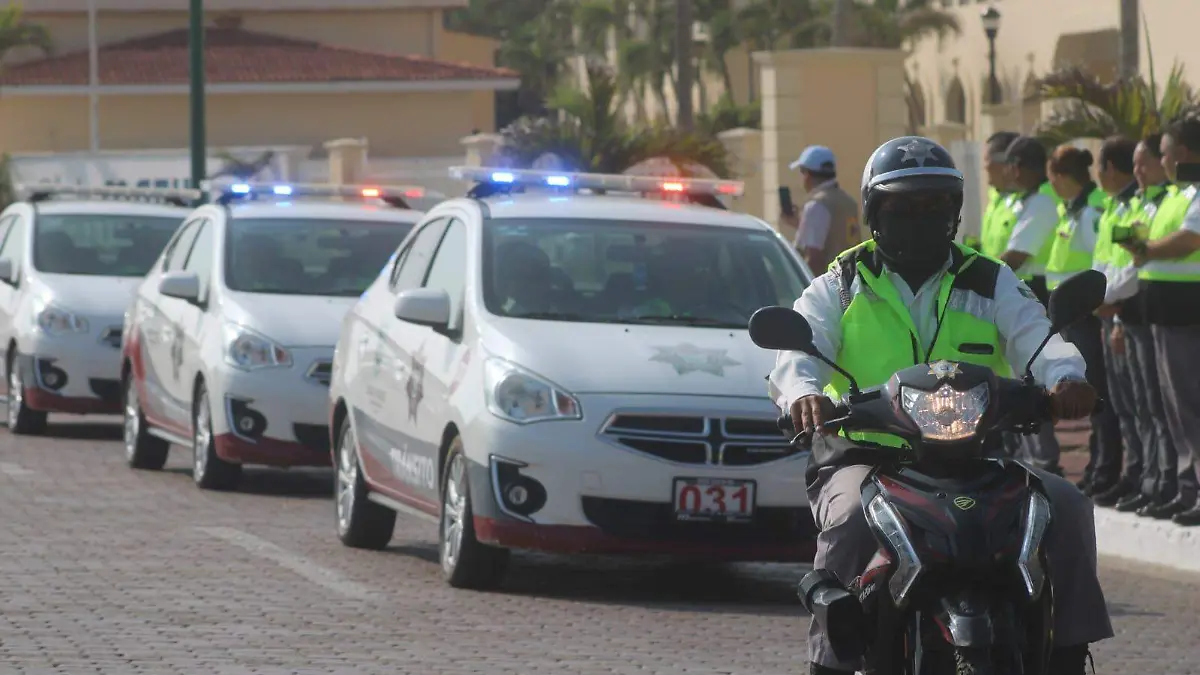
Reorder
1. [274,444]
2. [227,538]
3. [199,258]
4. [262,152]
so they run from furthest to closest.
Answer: [262,152] → [199,258] → [274,444] → [227,538]

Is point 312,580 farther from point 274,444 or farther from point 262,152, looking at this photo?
point 262,152

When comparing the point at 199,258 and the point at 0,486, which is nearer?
the point at 0,486

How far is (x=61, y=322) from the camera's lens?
60.1 ft

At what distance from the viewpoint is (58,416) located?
68.9 feet

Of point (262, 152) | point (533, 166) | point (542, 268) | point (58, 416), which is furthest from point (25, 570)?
point (262, 152)

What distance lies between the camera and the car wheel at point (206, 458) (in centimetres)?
1457

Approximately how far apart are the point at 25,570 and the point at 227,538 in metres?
1.46

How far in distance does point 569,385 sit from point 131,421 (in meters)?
6.71

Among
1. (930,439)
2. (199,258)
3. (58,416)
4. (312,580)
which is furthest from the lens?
(58,416)

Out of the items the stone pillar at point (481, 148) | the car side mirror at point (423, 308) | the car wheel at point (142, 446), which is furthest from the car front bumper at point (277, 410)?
the stone pillar at point (481, 148)

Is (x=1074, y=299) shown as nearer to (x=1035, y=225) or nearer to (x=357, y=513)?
(x=357, y=513)

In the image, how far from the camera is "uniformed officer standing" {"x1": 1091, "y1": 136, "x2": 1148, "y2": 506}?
1292 cm

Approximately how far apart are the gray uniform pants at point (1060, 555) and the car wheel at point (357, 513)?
6.09m

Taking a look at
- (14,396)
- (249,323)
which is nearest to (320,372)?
(249,323)
